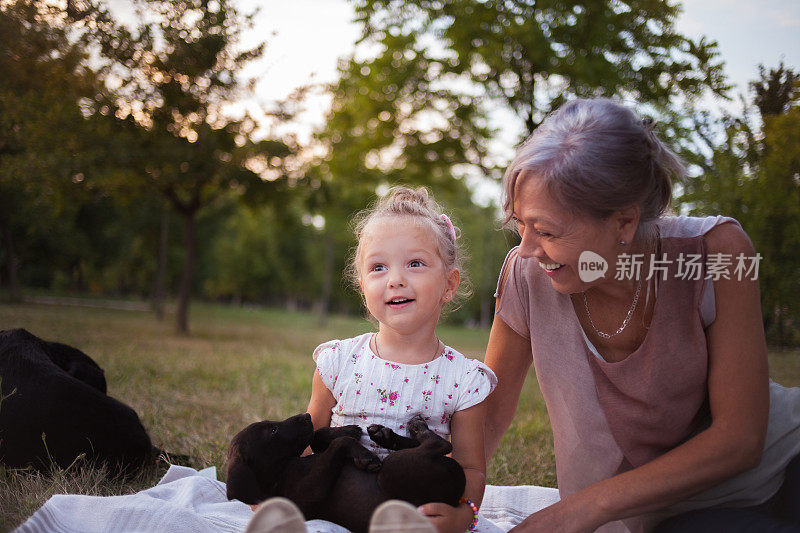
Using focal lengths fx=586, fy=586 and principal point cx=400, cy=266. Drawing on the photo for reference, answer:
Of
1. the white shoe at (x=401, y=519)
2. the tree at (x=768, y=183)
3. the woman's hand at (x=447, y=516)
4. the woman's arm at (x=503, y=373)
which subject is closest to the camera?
the white shoe at (x=401, y=519)

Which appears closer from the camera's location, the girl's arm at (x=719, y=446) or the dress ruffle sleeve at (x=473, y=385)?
the girl's arm at (x=719, y=446)

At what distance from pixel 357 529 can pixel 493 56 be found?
7.50 m

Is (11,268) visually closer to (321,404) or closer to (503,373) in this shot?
(321,404)

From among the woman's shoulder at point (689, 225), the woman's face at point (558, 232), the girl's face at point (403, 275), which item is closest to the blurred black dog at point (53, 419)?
the girl's face at point (403, 275)

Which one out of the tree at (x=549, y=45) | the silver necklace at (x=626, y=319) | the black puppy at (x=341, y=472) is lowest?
the black puppy at (x=341, y=472)

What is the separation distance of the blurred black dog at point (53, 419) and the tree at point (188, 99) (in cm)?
548

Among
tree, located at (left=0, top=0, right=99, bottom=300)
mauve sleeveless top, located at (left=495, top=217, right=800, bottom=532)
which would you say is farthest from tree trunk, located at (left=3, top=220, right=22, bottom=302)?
mauve sleeveless top, located at (left=495, top=217, right=800, bottom=532)

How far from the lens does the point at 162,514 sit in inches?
81.7

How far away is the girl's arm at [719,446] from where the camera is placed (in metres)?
1.83

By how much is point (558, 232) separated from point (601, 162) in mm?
262

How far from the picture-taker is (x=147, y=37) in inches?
330

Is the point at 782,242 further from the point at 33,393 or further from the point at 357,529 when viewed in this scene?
the point at 33,393

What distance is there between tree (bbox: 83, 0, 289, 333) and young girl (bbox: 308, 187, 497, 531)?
6529mm

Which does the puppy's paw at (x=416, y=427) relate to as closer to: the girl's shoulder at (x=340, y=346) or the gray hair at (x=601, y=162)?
the girl's shoulder at (x=340, y=346)
